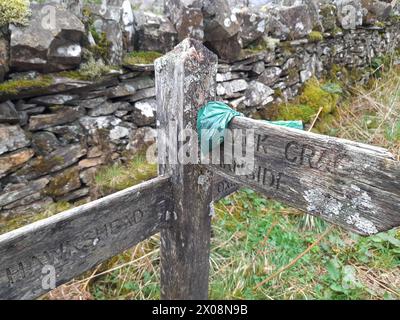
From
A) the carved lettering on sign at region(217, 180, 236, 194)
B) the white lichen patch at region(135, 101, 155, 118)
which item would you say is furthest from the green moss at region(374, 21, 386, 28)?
the carved lettering on sign at region(217, 180, 236, 194)

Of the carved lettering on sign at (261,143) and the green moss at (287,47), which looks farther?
the green moss at (287,47)

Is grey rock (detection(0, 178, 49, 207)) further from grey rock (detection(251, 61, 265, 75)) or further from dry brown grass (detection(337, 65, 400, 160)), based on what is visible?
dry brown grass (detection(337, 65, 400, 160))

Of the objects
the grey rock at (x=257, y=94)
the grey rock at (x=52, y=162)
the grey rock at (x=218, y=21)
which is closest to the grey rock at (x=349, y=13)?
the grey rock at (x=257, y=94)

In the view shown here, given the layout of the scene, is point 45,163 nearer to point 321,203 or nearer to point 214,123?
point 214,123

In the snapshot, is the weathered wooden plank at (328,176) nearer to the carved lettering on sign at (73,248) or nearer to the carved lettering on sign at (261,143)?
the carved lettering on sign at (261,143)

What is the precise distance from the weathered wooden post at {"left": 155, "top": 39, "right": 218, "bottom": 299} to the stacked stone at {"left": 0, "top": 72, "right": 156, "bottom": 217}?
1.45 meters

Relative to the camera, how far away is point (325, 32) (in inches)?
179

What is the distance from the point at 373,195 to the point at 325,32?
4400mm

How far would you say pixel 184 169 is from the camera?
1.22 m

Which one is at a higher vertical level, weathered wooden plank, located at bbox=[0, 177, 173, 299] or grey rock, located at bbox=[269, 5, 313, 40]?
grey rock, located at bbox=[269, 5, 313, 40]

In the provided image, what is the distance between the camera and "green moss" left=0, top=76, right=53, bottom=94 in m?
2.10

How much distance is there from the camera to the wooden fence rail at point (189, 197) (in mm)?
833

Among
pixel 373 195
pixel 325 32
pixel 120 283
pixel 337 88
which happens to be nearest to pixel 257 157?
pixel 373 195

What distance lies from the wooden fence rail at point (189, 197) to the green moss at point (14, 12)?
1.48 metres
